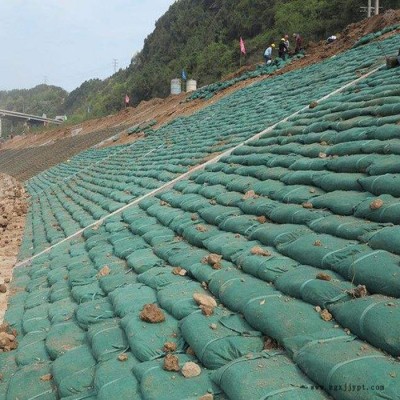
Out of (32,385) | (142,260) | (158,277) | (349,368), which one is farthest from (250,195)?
(349,368)

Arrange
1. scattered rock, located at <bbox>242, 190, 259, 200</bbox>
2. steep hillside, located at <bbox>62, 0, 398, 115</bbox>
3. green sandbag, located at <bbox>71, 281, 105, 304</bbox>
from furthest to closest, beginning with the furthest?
steep hillside, located at <bbox>62, 0, 398, 115</bbox>, scattered rock, located at <bbox>242, 190, 259, 200</bbox>, green sandbag, located at <bbox>71, 281, 105, 304</bbox>

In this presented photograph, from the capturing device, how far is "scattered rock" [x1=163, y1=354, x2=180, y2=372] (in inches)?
65.2

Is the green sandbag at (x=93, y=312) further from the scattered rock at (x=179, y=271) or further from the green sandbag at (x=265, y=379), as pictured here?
the green sandbag at (x=265, y=379)

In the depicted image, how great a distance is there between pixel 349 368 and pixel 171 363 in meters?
0.67

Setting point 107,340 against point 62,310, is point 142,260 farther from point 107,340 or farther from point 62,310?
point 107,340

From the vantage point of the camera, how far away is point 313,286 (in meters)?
1.81

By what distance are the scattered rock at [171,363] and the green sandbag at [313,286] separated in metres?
0.56

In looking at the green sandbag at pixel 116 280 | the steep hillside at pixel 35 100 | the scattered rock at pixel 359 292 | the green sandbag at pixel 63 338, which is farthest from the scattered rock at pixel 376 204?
the steep hillside at pixel 35 100

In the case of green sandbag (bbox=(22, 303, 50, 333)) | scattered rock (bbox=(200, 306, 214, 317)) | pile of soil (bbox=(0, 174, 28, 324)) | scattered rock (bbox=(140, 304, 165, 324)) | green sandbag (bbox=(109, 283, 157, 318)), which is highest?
scattered rock (bbox=(200, 306, 214, 317))

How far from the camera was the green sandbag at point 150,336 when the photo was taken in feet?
6.01

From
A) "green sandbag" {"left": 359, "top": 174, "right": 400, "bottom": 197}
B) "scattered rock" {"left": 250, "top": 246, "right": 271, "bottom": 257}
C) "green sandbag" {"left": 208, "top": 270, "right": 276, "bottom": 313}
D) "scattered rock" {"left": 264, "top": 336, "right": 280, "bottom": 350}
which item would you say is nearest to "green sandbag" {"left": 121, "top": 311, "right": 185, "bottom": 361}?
"green sandbag" {"left": 208, "top": 270, "right": 276, "bottom": 313}

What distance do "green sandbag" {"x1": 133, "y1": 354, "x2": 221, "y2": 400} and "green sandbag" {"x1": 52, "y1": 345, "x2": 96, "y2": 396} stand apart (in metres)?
0.29

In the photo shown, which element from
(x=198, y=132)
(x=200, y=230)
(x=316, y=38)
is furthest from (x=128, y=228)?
(x=316, y=38)

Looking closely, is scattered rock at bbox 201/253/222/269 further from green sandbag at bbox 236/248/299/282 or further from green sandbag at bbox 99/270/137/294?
green sandbag at bbox 99/270/137/294
